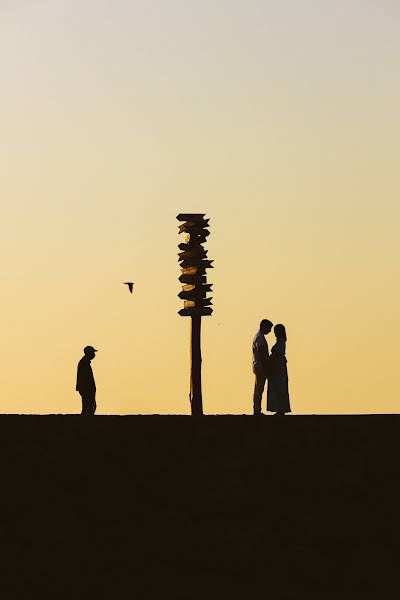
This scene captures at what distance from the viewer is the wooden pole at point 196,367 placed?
31719 mm

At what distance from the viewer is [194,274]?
105ft

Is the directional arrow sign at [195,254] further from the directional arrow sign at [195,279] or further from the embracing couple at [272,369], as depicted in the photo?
the embracing couple at [272,369]

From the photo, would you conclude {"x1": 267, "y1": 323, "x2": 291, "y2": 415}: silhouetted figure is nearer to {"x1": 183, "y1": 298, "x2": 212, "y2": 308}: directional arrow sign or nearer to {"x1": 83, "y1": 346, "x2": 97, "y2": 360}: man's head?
{"x1": 83, "y1": 346, "x2": 97, "y2": 360}: man's head

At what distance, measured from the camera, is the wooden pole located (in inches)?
1249

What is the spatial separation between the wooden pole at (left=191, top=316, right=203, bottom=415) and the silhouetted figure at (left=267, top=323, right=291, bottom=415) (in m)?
4.45
